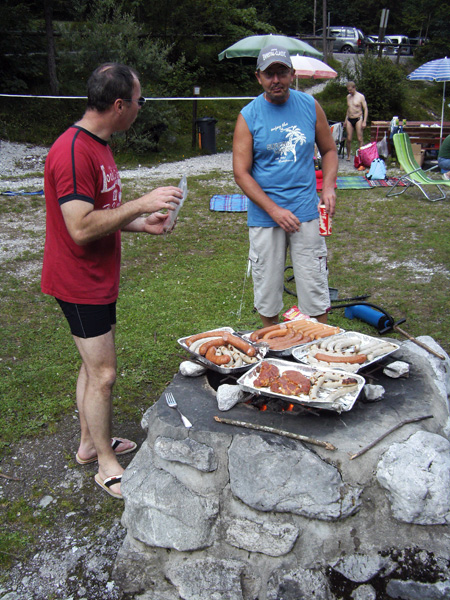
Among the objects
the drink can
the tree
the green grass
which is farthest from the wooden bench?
the drink can

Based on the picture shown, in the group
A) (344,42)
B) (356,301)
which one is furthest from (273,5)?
(356,301)

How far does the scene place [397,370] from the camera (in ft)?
10.3

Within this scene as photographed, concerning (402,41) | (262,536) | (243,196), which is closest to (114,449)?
(262,536)

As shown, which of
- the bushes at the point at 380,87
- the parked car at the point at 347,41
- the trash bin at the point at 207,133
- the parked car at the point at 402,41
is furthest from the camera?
the parked car at the point at 402,41

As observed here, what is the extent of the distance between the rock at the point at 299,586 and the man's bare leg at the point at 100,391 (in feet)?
3.71

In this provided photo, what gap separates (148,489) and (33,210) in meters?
7.25

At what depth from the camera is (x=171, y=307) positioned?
5.80m

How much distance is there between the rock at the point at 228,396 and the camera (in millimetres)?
2900

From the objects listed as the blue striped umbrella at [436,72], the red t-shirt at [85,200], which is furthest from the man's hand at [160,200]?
the blue striped umbrella at [436,72]

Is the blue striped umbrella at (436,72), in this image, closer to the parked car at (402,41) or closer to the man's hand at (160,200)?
the man's hand at (160,200)

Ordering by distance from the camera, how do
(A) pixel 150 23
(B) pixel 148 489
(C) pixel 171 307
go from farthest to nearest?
(A) pixel 150 23, (C) pixel 171 307, (B) pixel 148 489

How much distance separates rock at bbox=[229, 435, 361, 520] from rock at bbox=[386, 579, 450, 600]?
1.23 ft

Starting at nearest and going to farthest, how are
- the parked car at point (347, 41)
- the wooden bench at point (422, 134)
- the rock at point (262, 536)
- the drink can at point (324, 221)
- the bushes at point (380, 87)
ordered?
the rock at point (262, 536), the drink can at point (324, 221), the wooden bench at point (422, 134), the bushes at point (380, 87), the parked car at point (347, 41)

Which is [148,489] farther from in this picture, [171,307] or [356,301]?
[356,301]
